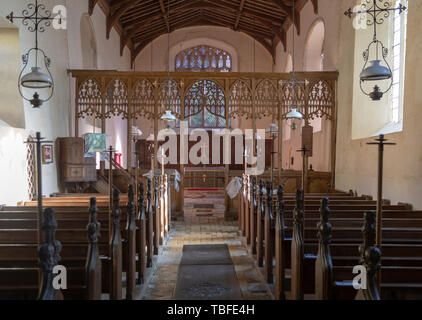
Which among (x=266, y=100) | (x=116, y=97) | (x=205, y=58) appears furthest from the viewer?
(x=205, y=58)

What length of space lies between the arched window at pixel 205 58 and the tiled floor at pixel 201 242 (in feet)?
22.6

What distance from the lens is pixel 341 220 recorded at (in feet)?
11.9

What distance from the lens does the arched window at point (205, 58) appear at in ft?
50.1

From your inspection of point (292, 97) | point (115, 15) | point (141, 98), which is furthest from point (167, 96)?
point (115, 15)

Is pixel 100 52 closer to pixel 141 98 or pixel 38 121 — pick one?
pixel 141 98

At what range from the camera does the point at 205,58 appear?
15.3 meters

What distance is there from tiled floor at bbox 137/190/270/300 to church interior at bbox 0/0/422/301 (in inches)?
1.2

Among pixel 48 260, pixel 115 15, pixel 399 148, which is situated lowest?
pixel 48 260

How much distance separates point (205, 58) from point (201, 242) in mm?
10963

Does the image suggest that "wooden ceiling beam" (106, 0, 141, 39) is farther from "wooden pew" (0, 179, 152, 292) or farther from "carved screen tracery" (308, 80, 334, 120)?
"wooden pew" (0, 179, 152, 292)

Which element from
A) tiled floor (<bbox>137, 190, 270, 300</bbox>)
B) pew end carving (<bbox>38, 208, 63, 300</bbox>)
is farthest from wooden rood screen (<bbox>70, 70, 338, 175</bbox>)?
pew end carving (<bbox>38, 208, 63, 300</bbox>)

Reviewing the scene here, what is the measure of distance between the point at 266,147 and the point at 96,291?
1273cm
